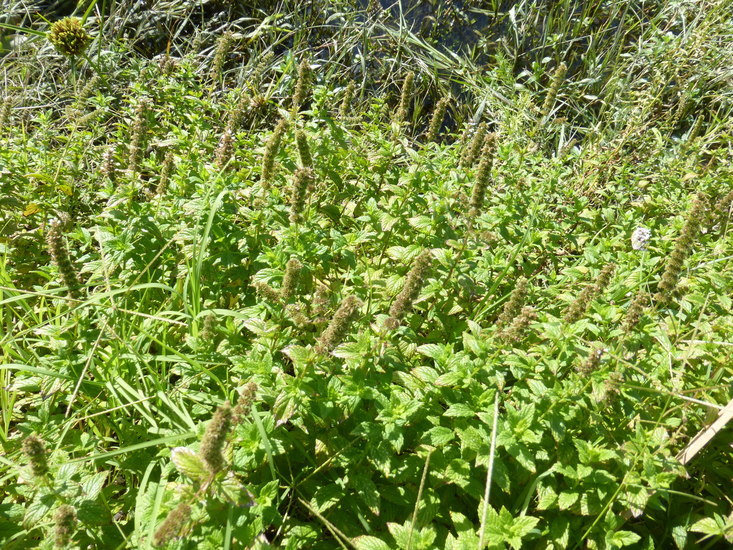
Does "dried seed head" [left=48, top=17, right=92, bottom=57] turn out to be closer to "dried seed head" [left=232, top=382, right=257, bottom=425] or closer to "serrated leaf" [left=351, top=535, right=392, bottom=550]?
"dried seed head" [left=232, top=382, right=257, bottom=425]

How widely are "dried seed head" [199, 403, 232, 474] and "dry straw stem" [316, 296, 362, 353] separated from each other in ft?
1.42

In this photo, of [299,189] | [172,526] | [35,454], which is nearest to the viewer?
[172,526]

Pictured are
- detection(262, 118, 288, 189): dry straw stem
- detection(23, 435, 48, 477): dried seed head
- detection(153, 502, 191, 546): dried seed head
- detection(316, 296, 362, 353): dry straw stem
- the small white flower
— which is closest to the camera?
detection(153, 502, 191, 546): dried seed head

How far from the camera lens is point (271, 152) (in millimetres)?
2207

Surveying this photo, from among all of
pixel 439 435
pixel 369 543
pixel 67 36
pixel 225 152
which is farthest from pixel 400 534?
pixel 67 36

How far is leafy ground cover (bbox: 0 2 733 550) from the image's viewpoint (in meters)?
1.66

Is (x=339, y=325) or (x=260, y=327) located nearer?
(x=339, y=325)

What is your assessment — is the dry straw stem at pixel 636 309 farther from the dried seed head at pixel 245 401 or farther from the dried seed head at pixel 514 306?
the dried seed head at pixel 245 401

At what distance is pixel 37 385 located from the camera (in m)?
1.92

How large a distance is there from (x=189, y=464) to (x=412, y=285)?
0.81m

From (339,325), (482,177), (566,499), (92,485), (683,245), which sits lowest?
(92,485)

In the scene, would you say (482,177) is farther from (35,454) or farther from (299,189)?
(35,454)

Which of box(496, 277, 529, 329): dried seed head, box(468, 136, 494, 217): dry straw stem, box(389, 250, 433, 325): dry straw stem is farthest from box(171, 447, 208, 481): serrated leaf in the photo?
box(468, 136, 494, 217): dry straw stem

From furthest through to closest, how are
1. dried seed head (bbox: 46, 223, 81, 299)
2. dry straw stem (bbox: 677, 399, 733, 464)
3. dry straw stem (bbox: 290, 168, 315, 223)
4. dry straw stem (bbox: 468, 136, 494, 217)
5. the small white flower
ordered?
1. the small white flower
2. dry straw stem (bbox: 468, 136, 494, 217)
3. dry straw stem (bbox: 290, 168, 315, 223)
4. dry straw stem (bbox: 677, 399, 733, 464)
5. dried seed head (bbox: 46, 223, 81, 299)
